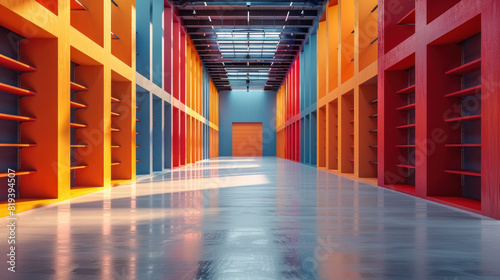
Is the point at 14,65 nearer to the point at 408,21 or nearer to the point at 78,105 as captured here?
the point at 78,105

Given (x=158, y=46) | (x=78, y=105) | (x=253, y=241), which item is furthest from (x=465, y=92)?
(x=158, y=46)

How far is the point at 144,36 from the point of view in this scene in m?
16.0

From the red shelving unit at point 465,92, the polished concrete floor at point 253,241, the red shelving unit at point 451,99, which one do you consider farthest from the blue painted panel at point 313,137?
the polished concrete floor at point 253,241

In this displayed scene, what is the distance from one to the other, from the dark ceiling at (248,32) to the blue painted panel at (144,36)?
458 cm

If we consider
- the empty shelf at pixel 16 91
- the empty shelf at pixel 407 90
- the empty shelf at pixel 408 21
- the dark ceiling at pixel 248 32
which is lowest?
the empty shelf at pixel 16 91

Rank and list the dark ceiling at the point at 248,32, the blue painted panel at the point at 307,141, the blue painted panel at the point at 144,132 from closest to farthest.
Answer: the blue painted panel at the point at 144,132 → the dark ceiling at the point at 248,32 → the blue painted panel at the point at 307,141

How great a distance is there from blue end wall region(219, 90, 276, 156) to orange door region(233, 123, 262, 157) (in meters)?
0.56

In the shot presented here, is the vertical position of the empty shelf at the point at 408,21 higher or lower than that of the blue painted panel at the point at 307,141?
higher

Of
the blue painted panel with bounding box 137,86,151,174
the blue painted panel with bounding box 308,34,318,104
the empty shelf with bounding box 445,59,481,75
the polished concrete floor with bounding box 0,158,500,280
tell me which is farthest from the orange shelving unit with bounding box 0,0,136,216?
the blue painted panel with bounding box 308,34,318,104

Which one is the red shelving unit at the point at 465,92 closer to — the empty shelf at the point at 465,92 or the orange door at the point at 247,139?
the empty shelf at the point at 465,92

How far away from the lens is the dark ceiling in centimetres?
2127

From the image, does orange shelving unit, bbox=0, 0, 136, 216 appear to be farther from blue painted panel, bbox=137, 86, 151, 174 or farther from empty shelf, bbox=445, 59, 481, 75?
empty shelf, bbox=445, 59, 481, 75

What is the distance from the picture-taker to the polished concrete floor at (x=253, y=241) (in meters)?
3.56

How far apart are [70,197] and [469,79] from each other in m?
9.71
